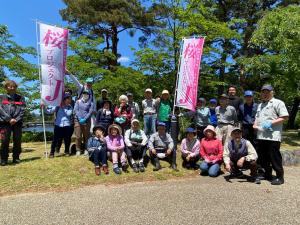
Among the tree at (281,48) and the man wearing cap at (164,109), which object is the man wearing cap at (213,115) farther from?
the tree at (281,48)

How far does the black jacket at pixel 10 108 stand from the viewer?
7977 millimetres

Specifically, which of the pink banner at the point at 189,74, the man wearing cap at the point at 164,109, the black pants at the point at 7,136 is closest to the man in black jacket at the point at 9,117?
the black pants at the point at 7,136

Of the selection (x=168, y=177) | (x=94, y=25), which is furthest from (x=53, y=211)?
(x=94, y=25)

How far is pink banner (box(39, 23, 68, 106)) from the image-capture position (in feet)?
28.1

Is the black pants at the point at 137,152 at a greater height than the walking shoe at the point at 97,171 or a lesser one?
greater

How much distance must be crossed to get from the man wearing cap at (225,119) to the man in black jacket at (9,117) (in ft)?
16.2

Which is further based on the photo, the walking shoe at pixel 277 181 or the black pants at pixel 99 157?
the black pants at pixel 99 157

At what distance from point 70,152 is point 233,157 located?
4.42 meters

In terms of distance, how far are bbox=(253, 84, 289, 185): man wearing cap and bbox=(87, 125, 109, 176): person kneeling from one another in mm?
3462

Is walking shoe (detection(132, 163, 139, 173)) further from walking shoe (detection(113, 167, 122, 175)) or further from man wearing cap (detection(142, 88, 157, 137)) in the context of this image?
man wearing cap (detection(142, 88, 157, 137))

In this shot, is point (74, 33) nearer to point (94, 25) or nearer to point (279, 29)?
point (94, 25)

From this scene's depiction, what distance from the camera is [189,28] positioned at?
1234 cm

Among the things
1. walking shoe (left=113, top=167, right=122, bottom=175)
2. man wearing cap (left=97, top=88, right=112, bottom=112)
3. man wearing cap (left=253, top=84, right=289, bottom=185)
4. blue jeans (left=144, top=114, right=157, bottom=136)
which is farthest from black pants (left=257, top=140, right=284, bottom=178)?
man wearing cap (left=97, top=88, right=112, bottom=112)

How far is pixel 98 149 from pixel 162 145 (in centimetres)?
166
